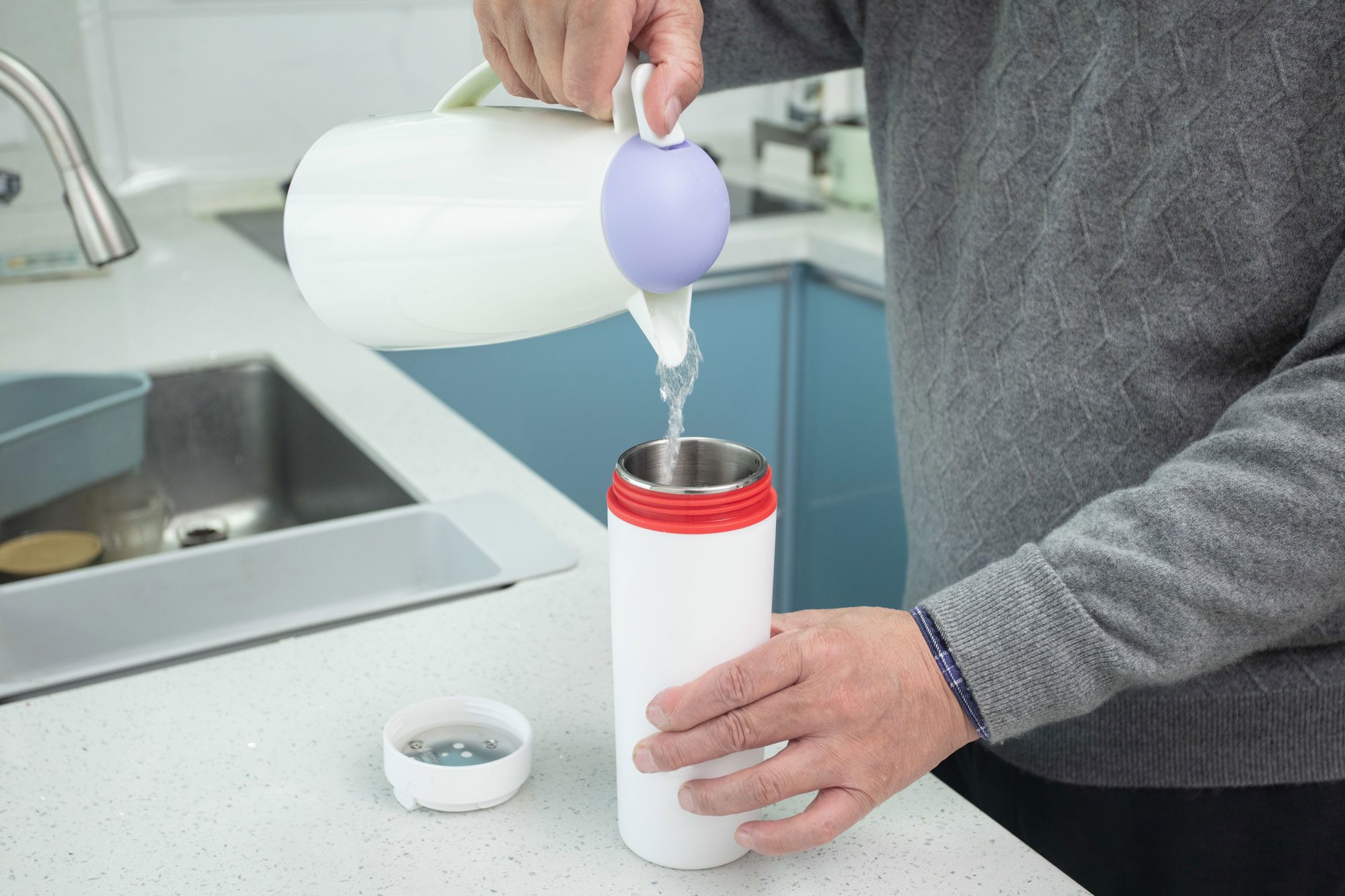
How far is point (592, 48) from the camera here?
1.97 ft

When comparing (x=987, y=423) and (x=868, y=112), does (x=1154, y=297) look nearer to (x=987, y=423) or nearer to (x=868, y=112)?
(x=987, y=423)

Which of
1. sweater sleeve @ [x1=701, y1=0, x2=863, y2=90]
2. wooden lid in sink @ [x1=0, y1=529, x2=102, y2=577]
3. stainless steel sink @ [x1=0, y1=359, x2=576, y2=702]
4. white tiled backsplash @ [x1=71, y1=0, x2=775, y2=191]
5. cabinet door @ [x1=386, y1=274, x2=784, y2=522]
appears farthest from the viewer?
white tiled backsplash @ [x1=71, y1=0, x2=775, y2=191]

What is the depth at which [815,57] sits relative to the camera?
3.51ft

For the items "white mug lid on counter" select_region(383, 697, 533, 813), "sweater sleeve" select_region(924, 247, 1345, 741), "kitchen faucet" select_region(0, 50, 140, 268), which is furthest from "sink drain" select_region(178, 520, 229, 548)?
"sweater sleeve" select_region(924, 247, 1345, 741)

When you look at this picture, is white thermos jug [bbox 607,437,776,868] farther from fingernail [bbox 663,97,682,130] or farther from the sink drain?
the sink drain

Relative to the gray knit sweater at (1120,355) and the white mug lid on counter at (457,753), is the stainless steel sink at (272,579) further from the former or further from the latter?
the gray knit sweater at (1120,355)

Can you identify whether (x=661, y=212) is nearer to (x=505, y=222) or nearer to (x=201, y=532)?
(x=505, y=222)

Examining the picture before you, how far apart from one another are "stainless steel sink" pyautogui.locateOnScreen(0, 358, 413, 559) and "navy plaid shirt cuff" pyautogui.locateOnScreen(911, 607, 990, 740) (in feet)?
2.76

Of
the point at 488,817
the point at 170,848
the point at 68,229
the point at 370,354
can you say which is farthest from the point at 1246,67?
the point at 68,229

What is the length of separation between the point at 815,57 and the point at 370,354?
0.64 meters

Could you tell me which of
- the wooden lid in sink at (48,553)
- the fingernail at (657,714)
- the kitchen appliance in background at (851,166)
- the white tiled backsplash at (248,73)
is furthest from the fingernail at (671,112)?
the white tiled backsplash at (248,73)

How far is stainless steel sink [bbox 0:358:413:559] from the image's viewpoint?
4.43 feet

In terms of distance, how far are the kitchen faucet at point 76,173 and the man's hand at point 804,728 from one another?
73 centimetres

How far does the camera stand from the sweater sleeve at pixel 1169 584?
0.62 meters
